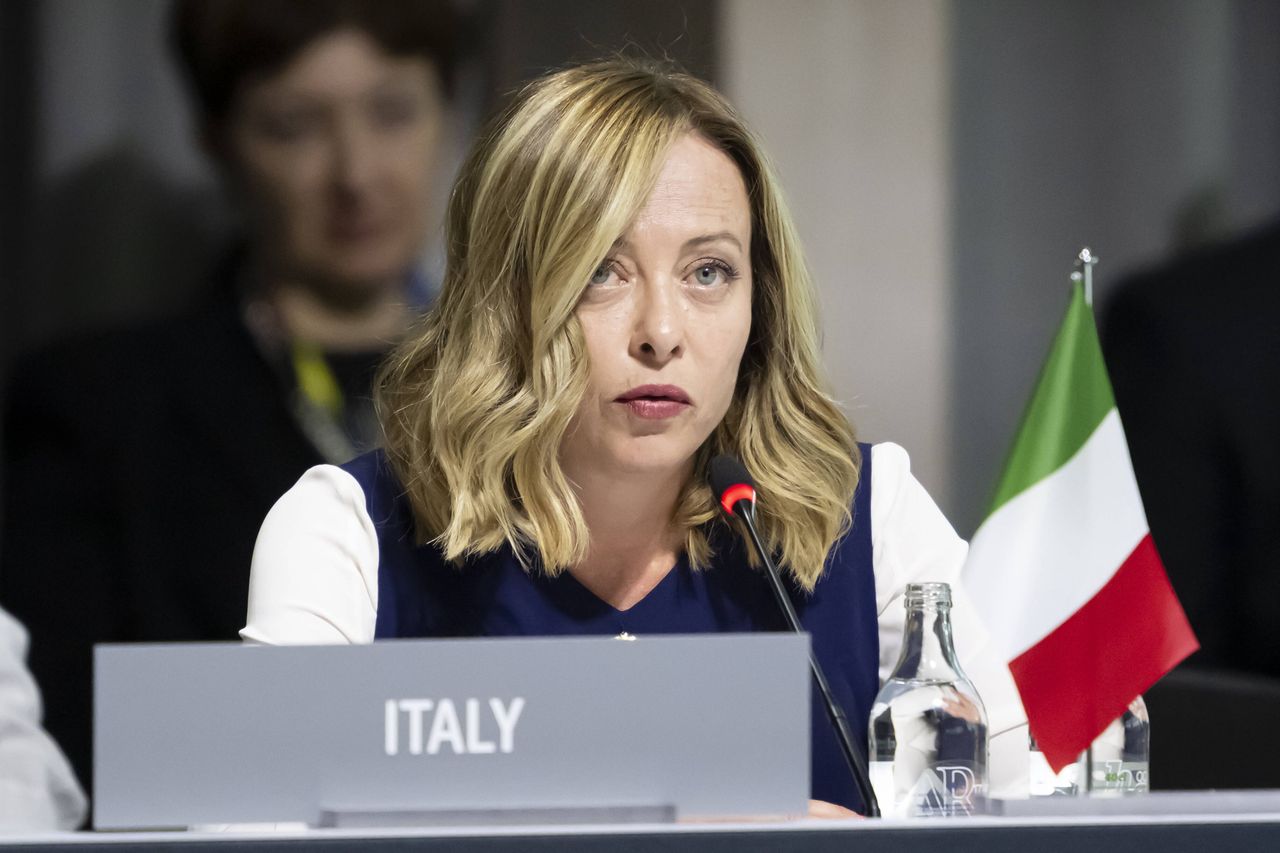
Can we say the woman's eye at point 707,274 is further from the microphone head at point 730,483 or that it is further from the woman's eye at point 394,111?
the woman's eye at point 394,111

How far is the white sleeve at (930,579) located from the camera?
157cm

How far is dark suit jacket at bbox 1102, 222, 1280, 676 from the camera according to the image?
2.93 meters

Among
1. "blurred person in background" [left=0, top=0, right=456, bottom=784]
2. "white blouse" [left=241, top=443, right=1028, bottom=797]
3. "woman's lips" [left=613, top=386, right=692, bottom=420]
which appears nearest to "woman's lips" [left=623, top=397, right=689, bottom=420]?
"woman's lips" [left=613, top=386, right=692, bottom=420]

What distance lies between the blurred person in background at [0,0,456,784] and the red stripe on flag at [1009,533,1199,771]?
1696 millimetres

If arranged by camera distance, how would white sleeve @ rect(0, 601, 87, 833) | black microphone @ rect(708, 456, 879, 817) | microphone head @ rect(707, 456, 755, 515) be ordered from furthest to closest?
white sleeve @ rect(0, 601, 87, 833) → microphone head @ rect(707, 456, 755, 515) → black microphone @ rect(708, 456, 879, 817)

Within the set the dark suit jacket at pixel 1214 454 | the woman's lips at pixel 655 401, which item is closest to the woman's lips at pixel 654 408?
the woman's lips at pixel 655 401

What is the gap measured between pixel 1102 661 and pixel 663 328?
1.64 ft

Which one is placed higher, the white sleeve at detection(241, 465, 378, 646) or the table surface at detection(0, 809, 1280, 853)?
the white sleeve at detection(241, 465, 378, 646)

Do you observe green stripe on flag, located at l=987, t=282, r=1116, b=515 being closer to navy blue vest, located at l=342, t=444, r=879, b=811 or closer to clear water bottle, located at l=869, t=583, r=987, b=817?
navy blue vest, located at l=342, t=444, r=879, b=811

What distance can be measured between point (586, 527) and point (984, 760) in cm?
52

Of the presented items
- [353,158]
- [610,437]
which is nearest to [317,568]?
[610,437]

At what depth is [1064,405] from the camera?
1.58 metres

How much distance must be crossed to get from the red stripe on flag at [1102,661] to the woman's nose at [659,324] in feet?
1.45

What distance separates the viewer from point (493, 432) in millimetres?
1570
